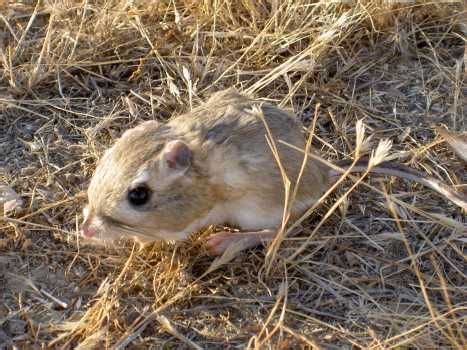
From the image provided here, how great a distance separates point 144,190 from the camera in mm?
3588

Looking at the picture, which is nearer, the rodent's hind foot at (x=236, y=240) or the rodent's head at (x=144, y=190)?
the rodent's head at (x=144, y=190)

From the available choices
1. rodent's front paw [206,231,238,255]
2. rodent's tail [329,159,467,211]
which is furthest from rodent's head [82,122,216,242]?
rodent's tail [329,159,467,211]

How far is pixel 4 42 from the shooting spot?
5.27 meters

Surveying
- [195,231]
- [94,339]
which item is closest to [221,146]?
[195,231]

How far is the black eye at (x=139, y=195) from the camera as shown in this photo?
140 inches

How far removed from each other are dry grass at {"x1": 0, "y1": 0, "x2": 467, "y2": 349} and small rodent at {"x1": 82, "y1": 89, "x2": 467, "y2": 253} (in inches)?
7.2

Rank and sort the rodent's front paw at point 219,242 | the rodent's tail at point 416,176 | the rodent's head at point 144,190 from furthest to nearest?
the rodent's front paw at point 219,242
the rodent's tail at point 416,176
the rodent's head at point 144,190

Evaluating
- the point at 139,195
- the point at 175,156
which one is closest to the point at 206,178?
the point at 175,156

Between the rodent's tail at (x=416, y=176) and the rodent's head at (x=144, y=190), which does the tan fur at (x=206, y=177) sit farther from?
the rodent's tail at (x=416, y=176)

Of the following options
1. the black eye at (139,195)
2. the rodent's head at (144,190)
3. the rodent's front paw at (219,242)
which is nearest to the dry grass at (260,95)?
the rodent's front paw at (219,242)

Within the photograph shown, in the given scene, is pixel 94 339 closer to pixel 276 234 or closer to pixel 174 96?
pixel 276 234

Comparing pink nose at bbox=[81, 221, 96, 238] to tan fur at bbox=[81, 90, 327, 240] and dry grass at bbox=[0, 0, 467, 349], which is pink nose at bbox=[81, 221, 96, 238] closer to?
A: tan fur at bbox=[81, 90, 327, 240]

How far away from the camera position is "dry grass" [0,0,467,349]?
11.9 feet

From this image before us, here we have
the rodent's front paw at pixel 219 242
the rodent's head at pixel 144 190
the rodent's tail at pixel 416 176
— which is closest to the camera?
the rodent's head at pixel 144 190
